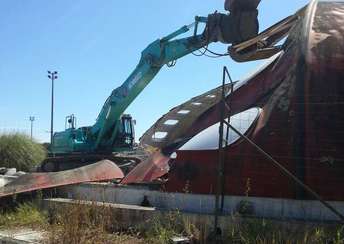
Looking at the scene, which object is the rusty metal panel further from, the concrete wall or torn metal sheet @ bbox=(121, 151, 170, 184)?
torn metal sheet @ bbox=(121, 151, 170, 184)

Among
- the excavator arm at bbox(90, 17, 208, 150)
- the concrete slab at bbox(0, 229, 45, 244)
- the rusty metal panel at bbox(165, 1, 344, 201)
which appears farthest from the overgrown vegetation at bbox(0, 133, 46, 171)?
the rusty metal panel at bbox(165, 1, 344, 201)

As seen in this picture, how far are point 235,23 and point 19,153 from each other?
1408 cm

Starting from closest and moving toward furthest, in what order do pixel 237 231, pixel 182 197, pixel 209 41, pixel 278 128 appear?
pixel 237 231
pixel 278 128
pixel 182 197
pixel 209 41

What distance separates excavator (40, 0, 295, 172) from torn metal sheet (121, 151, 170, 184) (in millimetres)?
4202

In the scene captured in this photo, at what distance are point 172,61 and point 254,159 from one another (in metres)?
11.3

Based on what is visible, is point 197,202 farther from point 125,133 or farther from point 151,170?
point 125,133

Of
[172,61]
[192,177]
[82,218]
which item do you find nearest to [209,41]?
[172,61]

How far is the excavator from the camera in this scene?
49.2 ft

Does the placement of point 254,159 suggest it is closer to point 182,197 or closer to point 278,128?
point 278,128

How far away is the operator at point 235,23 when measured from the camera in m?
14.5

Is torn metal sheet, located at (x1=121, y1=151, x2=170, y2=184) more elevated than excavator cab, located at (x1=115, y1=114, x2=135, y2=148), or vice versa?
excavator cab, located at (x1=115, y1=114, x2=135, y2=148)

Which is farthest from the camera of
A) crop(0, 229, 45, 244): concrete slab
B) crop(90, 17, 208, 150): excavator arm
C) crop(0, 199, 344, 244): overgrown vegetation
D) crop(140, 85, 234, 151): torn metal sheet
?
crop(90, 17, 208, 150): excavator arm

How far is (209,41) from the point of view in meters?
17.0

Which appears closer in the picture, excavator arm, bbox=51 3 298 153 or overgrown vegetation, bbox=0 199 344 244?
overgrown vegetation, bbox=0 199 344 244
